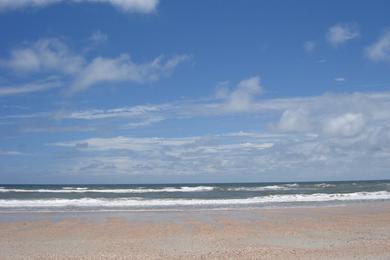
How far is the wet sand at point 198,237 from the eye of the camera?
11.5 meters

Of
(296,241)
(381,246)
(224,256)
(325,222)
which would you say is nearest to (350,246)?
(381,246)

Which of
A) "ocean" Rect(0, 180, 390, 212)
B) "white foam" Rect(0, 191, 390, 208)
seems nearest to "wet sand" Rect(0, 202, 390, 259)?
"ocean" Rect(0, 180, 390, 212)

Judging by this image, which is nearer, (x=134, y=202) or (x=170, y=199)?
(x=134, y=202)

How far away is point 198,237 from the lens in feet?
47.7

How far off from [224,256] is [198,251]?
108 cm

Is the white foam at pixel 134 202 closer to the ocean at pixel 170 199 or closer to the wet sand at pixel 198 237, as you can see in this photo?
the ocean at pixel 170 199

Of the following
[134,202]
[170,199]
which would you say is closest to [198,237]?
[134,202]

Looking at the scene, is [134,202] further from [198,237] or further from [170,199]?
[198,237]

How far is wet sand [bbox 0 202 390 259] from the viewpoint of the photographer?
37.7ft

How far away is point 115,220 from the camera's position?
65.5ft

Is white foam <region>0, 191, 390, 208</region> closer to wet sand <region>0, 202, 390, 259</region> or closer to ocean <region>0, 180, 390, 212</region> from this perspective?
ocean <region>0, 180, 390, 212</region>

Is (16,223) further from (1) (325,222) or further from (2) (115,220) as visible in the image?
(1) (325,222)

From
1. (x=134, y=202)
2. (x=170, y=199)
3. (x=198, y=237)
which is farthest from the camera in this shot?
(x=170, y=199)

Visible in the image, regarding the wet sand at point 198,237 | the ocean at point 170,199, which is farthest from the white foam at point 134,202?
the wet sand at point 198,237
